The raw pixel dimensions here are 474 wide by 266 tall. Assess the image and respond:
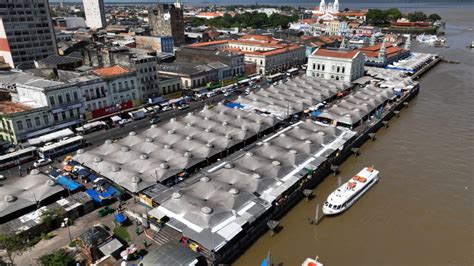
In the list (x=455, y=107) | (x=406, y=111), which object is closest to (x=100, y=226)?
(x=406, y=111)

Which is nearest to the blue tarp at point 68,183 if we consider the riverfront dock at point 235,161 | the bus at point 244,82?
the riverfront dock at point 235,161

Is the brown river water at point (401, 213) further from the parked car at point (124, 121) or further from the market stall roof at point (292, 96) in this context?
the parked car at point (124, 121)

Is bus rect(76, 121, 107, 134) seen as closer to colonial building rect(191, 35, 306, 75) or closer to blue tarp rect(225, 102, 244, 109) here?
blue tarp rect(225, 102, 244, 109)

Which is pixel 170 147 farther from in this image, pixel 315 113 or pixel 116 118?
pixel 315 113

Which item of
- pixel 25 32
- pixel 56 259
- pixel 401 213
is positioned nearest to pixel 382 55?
pixel 401 213

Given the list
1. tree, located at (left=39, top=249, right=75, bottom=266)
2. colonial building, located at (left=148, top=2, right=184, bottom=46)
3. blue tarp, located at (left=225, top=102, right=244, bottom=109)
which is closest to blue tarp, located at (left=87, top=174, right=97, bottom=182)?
tree, located at (left=39, top=249, right=75, bottom=266)

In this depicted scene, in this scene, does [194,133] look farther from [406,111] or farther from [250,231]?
[406,111]
